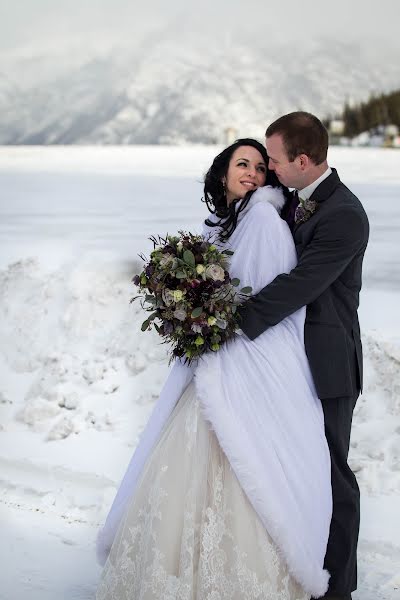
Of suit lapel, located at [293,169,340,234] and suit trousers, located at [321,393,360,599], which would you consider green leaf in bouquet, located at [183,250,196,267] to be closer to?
suit lapel, located at [293,169,340,234]

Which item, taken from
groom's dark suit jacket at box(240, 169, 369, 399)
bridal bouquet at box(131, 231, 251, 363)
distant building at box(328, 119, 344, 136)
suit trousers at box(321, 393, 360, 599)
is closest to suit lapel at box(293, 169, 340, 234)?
groom's dark suit jacket at box(240, 169, 369, 399)

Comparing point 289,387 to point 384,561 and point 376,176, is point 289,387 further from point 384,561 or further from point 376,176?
point 376,176

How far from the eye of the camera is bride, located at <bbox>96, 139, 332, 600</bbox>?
237cm

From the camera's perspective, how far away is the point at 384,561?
338cm

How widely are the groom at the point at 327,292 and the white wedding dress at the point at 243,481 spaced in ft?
0.21

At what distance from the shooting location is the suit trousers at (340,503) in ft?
8.37

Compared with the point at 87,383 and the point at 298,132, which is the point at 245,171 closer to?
the point at 298,132

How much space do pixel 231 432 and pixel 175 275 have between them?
49cm

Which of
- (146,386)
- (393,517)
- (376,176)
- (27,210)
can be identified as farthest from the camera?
(376,176)

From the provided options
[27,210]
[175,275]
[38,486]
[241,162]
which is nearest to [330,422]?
[175,275]

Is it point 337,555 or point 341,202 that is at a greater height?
point 341,202

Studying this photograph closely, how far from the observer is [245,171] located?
8.46 feet
